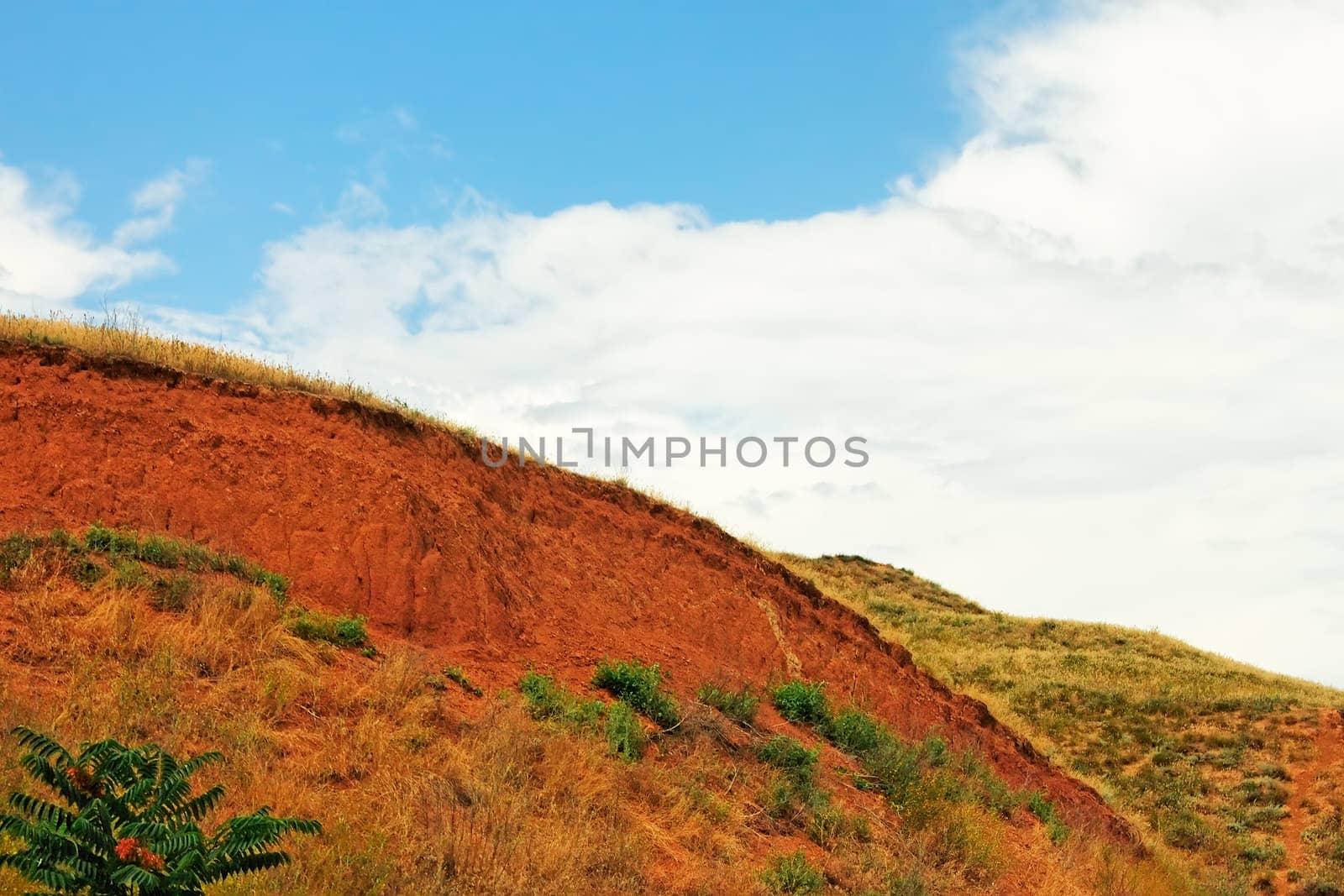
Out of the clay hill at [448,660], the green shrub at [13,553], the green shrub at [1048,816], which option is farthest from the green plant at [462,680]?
the green shrub at [1048,816]

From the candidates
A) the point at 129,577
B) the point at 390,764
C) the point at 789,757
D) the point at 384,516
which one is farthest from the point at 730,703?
the point at 129,577

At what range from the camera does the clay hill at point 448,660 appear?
8320 millimetres

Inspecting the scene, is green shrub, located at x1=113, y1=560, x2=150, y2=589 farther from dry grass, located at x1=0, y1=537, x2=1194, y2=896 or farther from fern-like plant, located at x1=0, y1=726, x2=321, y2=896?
fern-like plant, located at x1=0, y1=726, x2=321, y2=896

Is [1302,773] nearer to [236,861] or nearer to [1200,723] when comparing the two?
[1200,723]

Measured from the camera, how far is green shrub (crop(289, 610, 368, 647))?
34.3 ft

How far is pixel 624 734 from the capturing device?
10.8 metres

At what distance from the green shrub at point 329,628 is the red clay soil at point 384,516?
877 mm

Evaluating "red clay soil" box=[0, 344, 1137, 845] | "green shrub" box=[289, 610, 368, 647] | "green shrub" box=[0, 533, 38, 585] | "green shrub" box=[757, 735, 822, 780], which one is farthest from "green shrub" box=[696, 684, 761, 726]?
"green shrub" box=[0, 533, 38, 585]

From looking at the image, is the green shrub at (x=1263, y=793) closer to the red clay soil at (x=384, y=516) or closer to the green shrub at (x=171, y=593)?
the red clay soil at (x=384, y=516)

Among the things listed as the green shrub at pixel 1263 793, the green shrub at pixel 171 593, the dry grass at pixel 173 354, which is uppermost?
the dry grass at pixel 173 354

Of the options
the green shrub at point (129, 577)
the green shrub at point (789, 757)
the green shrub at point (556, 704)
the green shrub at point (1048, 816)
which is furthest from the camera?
the green shrub at point (1048, 816)

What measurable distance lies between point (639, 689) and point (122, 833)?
296 inches

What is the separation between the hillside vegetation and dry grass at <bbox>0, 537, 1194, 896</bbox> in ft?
A: 30.6

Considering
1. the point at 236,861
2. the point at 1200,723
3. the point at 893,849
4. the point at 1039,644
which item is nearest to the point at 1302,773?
the point at 1200,723
